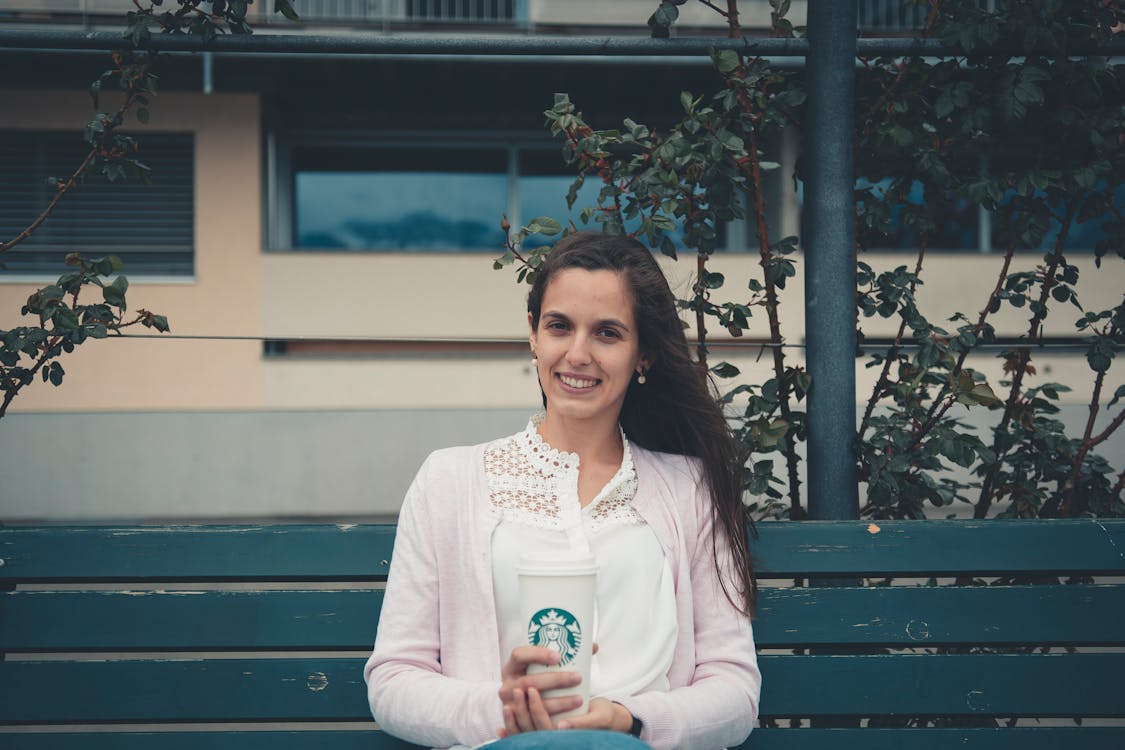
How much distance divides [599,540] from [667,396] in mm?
374

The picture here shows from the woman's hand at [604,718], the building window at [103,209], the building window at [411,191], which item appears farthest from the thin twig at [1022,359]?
the building window at [103,209]

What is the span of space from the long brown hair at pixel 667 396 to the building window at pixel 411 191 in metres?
8.40

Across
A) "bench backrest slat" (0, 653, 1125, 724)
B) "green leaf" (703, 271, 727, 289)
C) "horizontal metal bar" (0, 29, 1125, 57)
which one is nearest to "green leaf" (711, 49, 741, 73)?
"horizontal metal bar" (0, 29, 1125, 57)

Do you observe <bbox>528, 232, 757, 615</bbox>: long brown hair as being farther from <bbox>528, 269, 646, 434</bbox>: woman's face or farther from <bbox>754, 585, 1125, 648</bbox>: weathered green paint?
<bbox>754, 585, 1125, 648</bbox>: weathered green paint

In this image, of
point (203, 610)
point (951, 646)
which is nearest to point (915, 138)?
point (951, 646)

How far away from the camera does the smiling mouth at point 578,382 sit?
1768mm

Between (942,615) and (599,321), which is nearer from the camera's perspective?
(599,321)

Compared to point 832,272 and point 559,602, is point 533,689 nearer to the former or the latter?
point 559,602

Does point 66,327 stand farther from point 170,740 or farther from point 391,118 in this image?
point 391,118

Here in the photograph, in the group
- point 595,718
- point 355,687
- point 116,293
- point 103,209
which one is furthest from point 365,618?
point 103,209

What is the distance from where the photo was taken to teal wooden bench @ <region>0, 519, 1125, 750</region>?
1.87 m

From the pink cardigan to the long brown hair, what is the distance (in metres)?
0.05

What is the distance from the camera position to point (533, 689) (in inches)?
51.4

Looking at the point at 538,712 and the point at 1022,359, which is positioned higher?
the point at 1022,359
